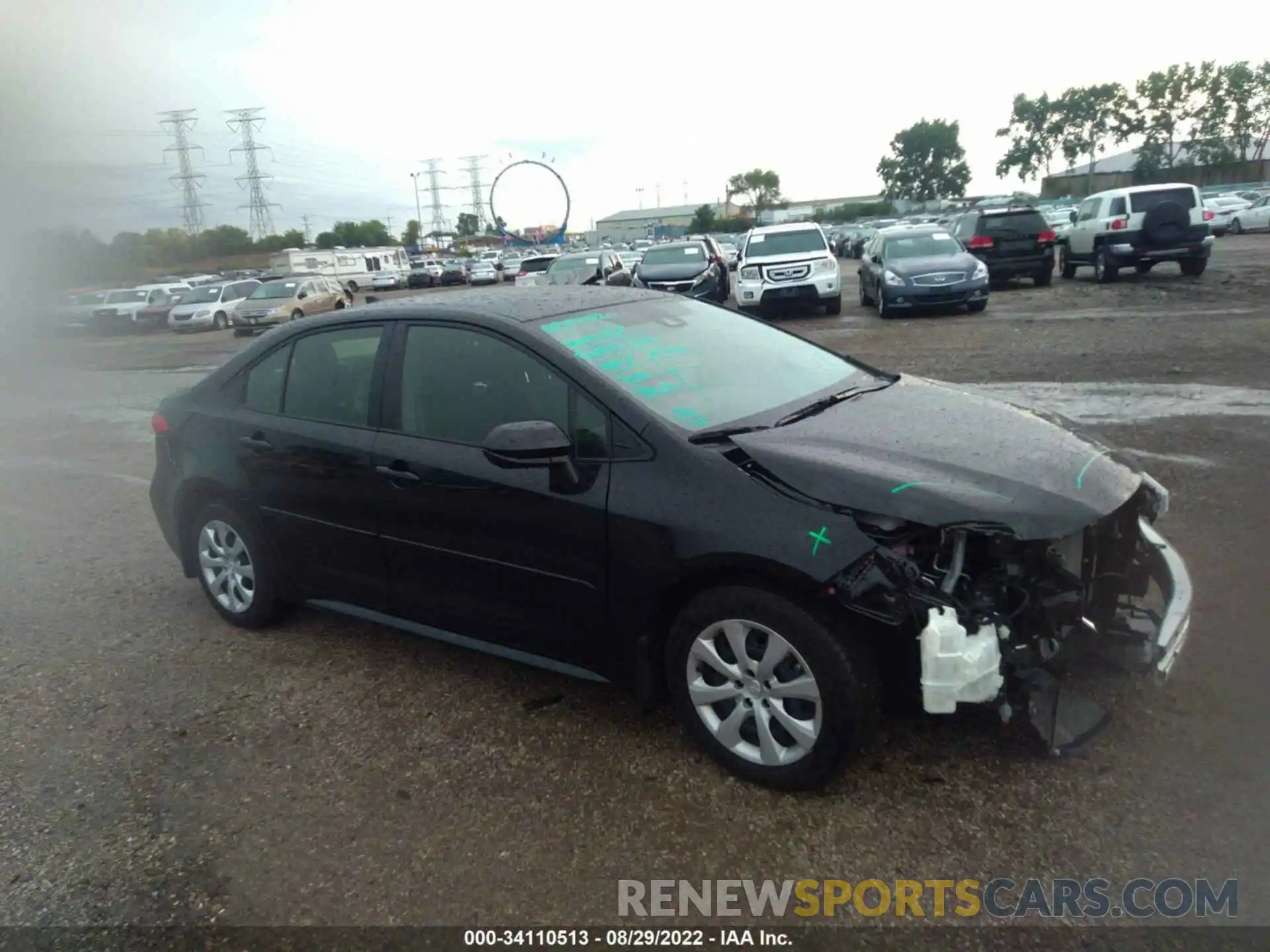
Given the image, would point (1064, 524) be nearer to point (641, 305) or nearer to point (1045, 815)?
point (1045, 815)

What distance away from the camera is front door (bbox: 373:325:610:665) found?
3414mm

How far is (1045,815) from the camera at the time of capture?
2934 mm

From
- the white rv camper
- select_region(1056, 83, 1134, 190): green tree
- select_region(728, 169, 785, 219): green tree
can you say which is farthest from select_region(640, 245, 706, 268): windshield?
select_region(728, 169, 785, 219): green tree

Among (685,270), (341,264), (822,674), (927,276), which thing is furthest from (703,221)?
(822,674)

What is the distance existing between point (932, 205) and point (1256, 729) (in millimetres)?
85171

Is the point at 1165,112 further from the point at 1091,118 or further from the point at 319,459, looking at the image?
the point at 319,459

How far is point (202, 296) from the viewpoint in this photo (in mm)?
30469

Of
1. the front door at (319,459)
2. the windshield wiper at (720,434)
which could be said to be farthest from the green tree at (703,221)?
the windshield wiper at (720,434)

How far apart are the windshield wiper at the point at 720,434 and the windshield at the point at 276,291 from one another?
26832mm

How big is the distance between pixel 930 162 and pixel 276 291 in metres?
91.3

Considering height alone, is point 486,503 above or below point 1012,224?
below

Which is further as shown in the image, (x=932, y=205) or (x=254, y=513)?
(x=932, y=205)

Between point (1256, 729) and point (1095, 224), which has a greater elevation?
point (1095, 224)

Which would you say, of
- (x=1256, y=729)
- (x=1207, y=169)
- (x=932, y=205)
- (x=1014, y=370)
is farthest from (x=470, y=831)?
(x=932, y=205)
